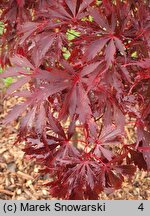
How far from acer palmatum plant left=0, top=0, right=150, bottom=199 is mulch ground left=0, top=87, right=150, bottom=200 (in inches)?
40.3

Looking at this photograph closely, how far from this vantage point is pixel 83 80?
3.25 ft

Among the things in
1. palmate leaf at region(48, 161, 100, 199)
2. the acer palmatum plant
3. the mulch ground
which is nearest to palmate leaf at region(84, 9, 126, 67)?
the acer palmatum plant

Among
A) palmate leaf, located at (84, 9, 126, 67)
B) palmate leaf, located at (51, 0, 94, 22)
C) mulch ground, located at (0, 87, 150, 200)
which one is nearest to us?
palmate leaf, located at (84, 9, 126, 67)

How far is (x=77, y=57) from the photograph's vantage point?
1239 mm

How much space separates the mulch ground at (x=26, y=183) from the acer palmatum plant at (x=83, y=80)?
3.36 ft

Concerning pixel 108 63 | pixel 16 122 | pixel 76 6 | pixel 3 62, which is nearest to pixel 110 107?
pixel 108 63

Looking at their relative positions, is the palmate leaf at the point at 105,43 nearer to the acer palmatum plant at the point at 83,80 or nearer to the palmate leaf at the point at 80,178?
the acer palmatum plant at the point at 83,80

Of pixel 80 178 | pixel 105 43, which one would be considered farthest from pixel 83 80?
pixel 80 178

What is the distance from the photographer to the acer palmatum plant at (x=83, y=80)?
3.21ft

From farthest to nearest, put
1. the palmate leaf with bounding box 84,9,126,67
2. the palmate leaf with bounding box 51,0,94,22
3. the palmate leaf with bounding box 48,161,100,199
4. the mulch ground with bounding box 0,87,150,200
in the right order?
1. the mulch ground with bounding box 0,87,150,200
2. the palmate leaf with bounding box 48,161,100,199
3. the palmate leaf with bounding box 51,0,94,22
4. the palmate leaf with bounding box 84,9,126,67

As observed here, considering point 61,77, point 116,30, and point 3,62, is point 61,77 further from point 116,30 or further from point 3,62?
point 3,62

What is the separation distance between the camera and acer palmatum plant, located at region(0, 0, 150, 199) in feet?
3.21

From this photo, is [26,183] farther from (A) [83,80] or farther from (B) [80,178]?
(A) [83,80]

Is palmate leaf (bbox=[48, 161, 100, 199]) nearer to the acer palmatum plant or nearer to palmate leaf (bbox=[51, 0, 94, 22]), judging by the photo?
the acer palmatum plant
